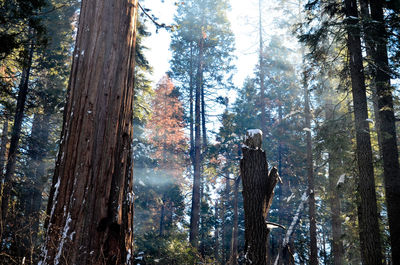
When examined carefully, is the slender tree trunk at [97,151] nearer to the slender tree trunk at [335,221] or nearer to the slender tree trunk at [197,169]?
the slender tree trunk at [335,221]

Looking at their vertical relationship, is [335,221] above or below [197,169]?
below

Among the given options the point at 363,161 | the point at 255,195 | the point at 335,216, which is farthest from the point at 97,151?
the point at 335,216

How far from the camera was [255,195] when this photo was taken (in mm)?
5082

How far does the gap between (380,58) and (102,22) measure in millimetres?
9048

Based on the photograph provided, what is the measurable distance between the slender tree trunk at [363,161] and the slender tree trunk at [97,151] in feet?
21.5

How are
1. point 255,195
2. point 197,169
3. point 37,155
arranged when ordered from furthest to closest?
point 197,169
point 37,155
point 255,195

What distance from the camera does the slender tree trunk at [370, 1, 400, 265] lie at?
305 inches

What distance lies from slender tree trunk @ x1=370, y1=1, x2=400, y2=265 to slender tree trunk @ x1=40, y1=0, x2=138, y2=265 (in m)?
7.49

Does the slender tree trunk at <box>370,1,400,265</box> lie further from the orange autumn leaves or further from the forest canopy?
the orange autumn leaves

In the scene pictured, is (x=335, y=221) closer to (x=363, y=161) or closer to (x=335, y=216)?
(x=335, y=216)

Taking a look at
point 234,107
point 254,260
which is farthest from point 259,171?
point 234,107

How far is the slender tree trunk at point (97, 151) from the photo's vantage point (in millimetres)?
2658

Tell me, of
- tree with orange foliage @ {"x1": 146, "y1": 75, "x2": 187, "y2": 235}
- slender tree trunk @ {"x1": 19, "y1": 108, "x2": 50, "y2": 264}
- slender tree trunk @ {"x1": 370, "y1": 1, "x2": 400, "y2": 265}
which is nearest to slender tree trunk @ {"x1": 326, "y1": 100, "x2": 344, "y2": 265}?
slender tree trunk @ {"x1": 370, "y1": 1, "x2": 400, "y2": 265}

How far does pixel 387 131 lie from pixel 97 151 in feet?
29.2
